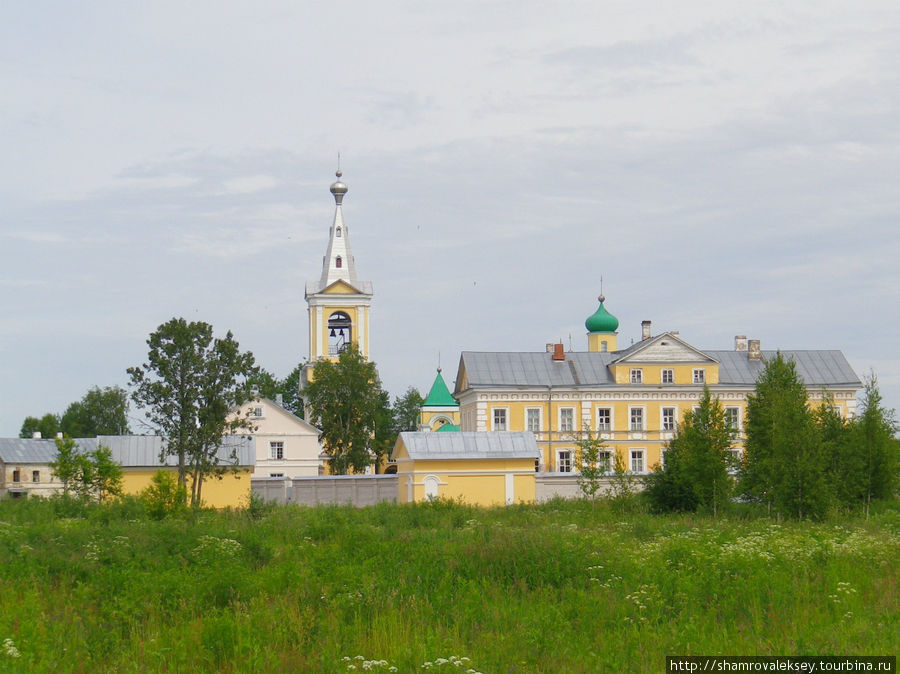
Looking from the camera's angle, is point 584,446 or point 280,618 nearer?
point 280,618

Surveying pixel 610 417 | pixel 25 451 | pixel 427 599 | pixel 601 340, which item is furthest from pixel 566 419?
pixel 427 599

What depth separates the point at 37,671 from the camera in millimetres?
9531

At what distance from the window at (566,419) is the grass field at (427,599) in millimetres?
32457

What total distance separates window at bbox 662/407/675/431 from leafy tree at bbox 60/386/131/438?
54183 millimetres

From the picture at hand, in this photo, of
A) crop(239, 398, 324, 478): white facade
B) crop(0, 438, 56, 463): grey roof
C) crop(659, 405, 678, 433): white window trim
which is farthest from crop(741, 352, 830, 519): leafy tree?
crop(0, 438, 56, 463): grey roof

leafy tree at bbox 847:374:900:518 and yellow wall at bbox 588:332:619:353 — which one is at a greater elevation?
yellow wall at bbox 588:332:619:353

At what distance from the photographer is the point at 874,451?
1228 inches

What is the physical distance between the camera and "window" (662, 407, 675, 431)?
52906 mm

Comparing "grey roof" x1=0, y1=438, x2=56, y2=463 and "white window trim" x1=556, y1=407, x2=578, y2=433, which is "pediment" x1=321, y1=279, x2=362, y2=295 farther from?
"white window trim" x1=556, y1=407, x2=578, y2=433

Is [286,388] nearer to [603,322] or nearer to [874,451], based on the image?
[603,322]

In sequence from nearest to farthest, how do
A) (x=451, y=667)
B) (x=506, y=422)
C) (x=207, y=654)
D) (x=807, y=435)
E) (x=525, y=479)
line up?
1. (x=451, y=667)
2. (x=207, y=654)
3. (x=807, y=435)
4. (x=525, y=479)
5. (x=506, y=422)

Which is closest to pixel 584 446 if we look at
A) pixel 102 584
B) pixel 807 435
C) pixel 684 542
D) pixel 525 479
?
pixel 525 479

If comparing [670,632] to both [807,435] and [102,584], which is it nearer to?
[102,584]

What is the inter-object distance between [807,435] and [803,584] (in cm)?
1427
